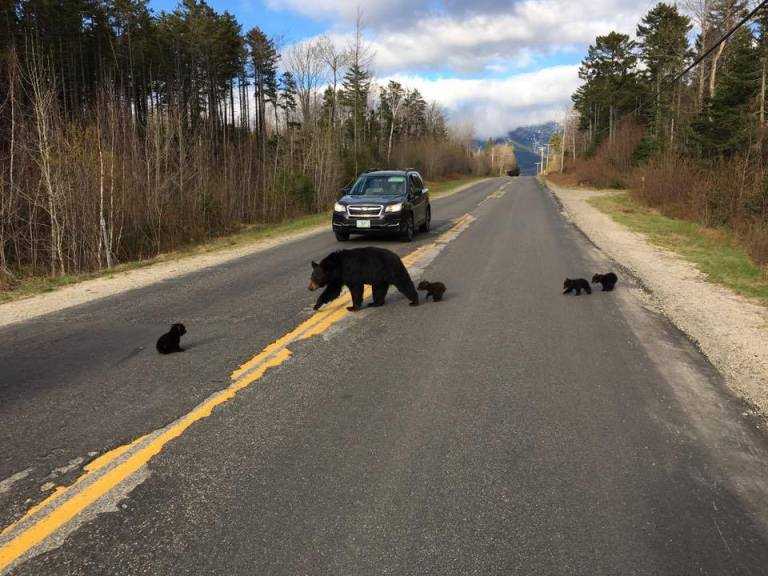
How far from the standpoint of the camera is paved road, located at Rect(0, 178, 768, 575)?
278cm

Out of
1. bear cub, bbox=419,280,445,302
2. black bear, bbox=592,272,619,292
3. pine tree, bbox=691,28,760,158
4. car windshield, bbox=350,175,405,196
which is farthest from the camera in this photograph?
pine tree, bbox=691,28,760,158

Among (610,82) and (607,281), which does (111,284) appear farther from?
(610,82)

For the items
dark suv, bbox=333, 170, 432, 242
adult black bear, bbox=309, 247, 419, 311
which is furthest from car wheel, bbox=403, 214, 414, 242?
adult black bear, bbox=309, 247, 419, 311

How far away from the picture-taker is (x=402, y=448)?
3.81 m

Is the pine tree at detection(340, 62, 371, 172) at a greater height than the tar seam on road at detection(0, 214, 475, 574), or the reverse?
the pine tree at detection(340, 62, 371, 172)

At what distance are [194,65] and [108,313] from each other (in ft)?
147

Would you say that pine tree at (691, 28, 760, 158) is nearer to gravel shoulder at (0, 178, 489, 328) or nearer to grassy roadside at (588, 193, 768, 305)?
grassy roadside at (588, 193, 768, 305)

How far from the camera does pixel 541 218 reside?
21.7 metres

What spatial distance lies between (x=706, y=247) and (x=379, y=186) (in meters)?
8.87

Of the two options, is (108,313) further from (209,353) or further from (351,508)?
(351,508)

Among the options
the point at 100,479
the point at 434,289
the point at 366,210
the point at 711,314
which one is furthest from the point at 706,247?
the point at 100,479

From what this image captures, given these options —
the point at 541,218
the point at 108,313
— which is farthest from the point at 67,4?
the point at 108,313

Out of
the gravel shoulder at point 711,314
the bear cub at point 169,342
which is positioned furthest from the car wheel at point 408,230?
the bear cub at point 169,342

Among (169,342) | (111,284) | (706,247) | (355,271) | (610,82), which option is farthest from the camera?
(610,82)
